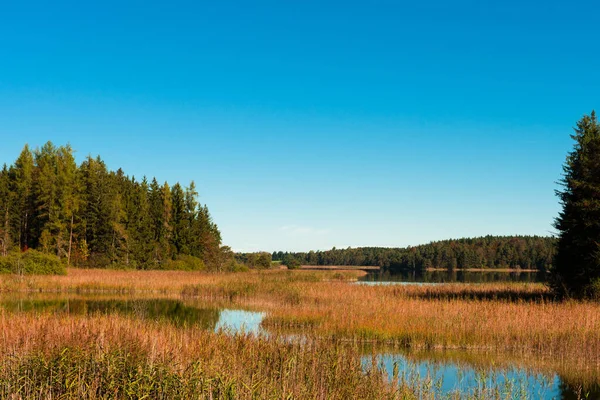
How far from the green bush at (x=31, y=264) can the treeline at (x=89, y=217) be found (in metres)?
14.5

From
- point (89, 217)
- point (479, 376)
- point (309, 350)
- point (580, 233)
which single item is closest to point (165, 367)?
point (309, 350)

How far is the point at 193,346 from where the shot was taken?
36.3 ft

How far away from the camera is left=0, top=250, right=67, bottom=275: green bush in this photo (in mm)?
39500

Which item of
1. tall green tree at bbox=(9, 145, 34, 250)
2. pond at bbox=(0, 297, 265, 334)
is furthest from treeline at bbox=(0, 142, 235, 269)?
pond at bbox=(0, 297, 265, 334)

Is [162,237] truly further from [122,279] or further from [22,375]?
[22,375]

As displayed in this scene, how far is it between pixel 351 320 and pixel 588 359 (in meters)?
7.90

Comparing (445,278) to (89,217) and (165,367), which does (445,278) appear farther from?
(165,367)

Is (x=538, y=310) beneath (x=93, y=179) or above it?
beneath

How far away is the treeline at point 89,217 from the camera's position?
59188 mm

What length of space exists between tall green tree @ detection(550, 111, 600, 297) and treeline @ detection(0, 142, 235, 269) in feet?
168

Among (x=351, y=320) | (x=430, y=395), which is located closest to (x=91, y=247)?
(x=351, y=320)

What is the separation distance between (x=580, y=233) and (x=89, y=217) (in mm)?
56866

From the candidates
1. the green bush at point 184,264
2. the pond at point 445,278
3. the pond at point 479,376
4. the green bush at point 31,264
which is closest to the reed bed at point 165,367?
the pond at point 479,376

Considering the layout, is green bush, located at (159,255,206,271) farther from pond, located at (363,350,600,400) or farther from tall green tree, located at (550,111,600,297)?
pond, located at (363,350,600,400)
